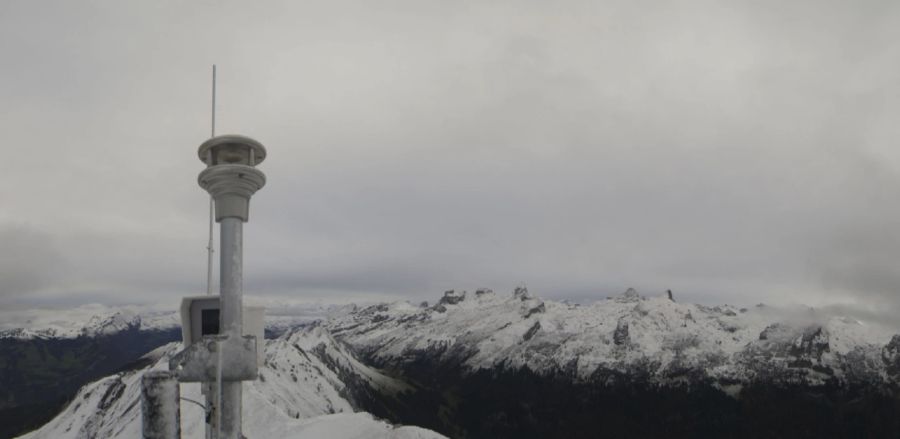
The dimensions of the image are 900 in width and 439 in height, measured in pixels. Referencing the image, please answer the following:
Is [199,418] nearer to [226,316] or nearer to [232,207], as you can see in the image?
[226,316]

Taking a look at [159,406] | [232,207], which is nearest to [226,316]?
[232,207]

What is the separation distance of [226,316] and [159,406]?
4.86 metres

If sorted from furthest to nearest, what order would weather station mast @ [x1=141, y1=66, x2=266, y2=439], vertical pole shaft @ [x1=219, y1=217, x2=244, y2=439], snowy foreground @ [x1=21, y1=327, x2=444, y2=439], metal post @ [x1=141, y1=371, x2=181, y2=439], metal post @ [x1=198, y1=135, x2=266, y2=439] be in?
snowy foreground @ [x1=21, y1=327, x2=444, y2=439] < metal post @ [x1=198, y1=135, x2=266, y2=439] < vertical pole shaft @ [x1=219, y1=217, x2=244, y2=439] < weather station mast @ [x1=141, y1=66, x2=266, y2=439] < metal post @ [x1=141, y1=371, x2=181, y2=439]

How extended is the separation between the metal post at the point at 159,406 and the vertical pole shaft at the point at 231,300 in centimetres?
296

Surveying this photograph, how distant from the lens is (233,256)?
23.8 meters

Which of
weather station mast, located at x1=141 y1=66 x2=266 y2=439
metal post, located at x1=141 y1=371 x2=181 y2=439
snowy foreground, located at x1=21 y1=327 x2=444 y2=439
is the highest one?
weather station mast, located at x1=141 y1=66 x2=266 y2=439

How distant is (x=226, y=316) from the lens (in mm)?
22906

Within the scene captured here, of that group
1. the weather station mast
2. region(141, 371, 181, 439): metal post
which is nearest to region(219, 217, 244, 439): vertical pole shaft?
the weather station mast

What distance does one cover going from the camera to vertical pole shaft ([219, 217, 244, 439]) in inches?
859

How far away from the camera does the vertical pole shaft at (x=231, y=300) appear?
2183 cm

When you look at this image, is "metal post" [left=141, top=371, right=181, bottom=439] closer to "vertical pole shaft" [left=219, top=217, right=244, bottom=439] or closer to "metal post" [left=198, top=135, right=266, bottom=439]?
"vertical pole shaft" [left=219, top=217, right=244, bottom=439]

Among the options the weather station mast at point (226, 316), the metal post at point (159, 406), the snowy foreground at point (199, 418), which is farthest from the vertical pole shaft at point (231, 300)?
the snowy foreground at point (199, 418)

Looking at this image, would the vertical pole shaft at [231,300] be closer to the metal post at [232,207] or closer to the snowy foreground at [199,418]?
the metal post at [232,207]

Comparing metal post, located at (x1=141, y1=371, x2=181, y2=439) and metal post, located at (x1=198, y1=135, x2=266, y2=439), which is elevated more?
metal post, located at (x1=198, y1=135, x2=266, y2=439)
